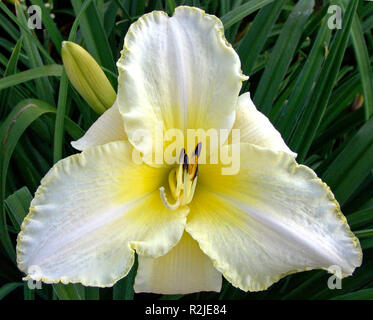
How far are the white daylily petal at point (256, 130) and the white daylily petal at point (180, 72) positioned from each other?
5 cm

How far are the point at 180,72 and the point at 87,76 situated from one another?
15 cm

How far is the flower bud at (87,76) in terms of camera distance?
24.4 inches

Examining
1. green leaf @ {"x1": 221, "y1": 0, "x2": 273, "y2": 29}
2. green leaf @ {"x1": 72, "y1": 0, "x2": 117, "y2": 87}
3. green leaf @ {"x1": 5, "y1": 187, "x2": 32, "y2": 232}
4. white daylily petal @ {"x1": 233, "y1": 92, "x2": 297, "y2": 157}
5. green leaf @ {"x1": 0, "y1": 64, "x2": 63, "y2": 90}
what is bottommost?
green leaf @ {"x1": 5, "y1": 187, "x2": 32, "y2": 232}

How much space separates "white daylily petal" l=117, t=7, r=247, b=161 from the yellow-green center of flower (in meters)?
0.05

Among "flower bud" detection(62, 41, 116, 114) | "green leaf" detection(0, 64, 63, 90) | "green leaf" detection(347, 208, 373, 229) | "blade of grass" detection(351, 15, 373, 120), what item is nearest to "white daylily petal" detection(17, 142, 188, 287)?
"flower bud" detection(62, 41, 116, 114)

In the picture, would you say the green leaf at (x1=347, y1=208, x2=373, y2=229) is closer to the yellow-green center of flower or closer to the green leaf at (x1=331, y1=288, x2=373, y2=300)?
the green leaf at (x1=331, y1=288, x2=373, y2=300)

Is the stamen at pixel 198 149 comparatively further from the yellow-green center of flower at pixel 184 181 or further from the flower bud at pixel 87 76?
the flower bud at pixel 87 76

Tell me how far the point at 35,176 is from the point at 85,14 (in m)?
0.38

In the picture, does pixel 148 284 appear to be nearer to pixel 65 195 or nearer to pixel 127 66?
pixel 65 195

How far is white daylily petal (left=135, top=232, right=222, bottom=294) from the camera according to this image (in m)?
0.62

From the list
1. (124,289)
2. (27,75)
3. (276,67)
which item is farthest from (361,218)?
(27,75)

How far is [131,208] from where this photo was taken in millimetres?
604

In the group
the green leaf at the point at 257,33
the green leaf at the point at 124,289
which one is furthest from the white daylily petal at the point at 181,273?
the green leaf at the point at 257,33
